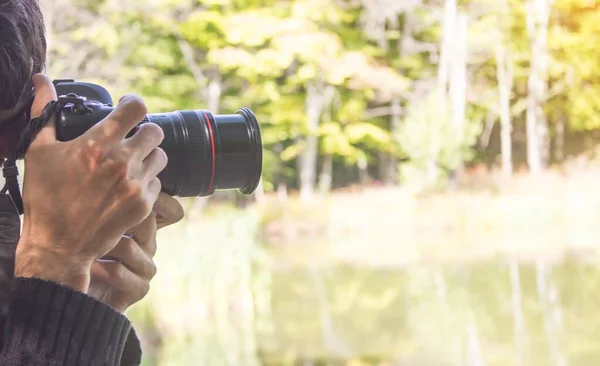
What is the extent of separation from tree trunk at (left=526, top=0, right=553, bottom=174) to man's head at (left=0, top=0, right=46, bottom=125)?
7840 mm

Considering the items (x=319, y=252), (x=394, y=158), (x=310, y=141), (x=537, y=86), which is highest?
(x=537, y=86)

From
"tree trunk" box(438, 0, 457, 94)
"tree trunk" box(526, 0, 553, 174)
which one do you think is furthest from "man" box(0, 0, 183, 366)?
"tree trunk" box(526, 0, 553, 174)

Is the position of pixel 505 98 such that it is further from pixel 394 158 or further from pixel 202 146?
pixel 202 146

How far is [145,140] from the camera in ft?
1.54

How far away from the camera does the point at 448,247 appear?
5.70m

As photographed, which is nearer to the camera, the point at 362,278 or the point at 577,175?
the point at 362,278

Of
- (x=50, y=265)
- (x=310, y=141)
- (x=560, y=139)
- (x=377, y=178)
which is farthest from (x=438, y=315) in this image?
(x=560, y=139)

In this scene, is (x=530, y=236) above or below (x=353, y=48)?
below

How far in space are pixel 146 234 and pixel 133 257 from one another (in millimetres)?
18

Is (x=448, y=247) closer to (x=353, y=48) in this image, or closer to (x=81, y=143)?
(x=353, y=48)

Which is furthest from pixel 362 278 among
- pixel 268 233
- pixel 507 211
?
pixel 507 211

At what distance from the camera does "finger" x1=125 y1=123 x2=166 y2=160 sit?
463 mm

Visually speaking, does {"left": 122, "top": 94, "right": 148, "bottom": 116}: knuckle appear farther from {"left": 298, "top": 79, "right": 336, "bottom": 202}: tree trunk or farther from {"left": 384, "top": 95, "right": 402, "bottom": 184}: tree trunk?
{"left": 384, "top": 95, "right": 402, "bottom": 184}: tree trunk

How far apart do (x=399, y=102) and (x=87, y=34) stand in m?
4.39
